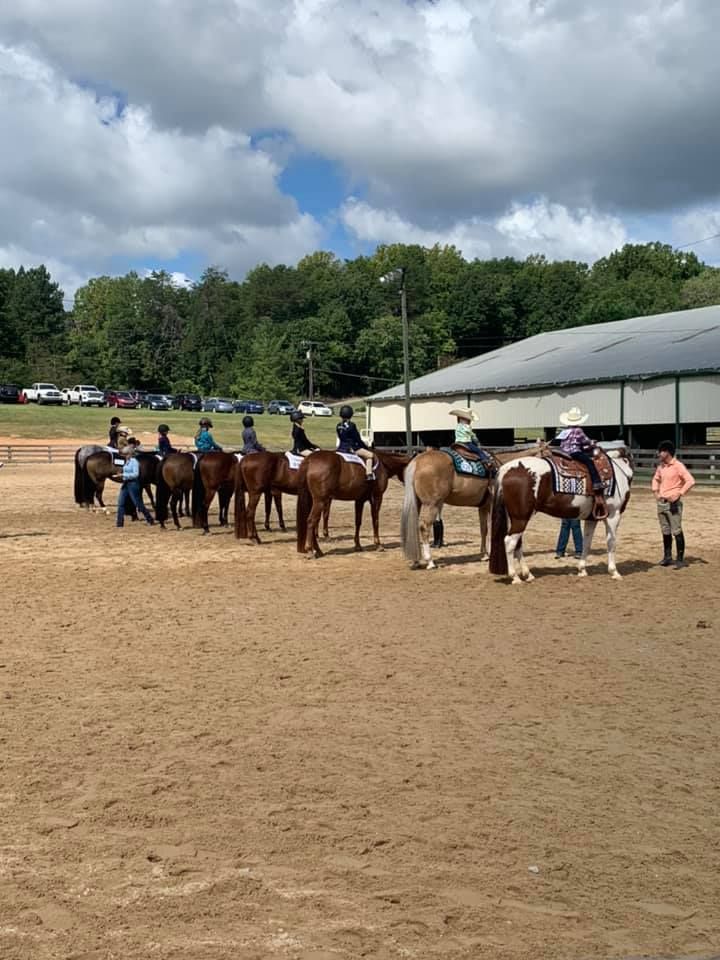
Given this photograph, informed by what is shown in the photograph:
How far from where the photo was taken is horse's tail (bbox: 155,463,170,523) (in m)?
19.8

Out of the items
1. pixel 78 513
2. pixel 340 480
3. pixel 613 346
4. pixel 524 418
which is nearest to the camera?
pixel 340 480

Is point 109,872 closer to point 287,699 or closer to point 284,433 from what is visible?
point 287,699

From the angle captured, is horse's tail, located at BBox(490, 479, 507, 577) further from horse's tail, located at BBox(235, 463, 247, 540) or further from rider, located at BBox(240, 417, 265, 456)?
rider, located at BBox(240, 417, 265, 456)

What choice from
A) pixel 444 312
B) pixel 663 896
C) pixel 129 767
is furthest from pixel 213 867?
pixel 444 312

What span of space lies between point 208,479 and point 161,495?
1.71 m

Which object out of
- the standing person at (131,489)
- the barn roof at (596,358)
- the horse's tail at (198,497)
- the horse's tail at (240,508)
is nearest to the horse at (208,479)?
the horse's tail at (198,497)

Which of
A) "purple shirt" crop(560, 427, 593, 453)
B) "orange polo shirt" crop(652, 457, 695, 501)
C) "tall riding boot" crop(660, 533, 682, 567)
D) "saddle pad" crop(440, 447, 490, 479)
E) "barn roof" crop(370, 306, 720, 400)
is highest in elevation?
"barn roof" crop(370, 306, 720, 400)

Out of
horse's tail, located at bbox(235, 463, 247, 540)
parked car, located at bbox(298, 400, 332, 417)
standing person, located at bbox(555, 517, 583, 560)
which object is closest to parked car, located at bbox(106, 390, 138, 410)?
parked car, located at bbox(298, 400, 332, 417)

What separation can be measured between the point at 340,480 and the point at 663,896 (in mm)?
11785

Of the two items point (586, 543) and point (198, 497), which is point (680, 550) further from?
point (198, 497)

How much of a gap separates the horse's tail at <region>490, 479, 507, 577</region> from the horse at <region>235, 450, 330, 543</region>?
4730 mm

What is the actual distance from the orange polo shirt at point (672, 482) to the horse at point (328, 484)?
432 centimetres

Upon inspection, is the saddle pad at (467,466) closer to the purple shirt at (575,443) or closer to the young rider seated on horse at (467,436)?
the young rider seated on horse at (467,436)

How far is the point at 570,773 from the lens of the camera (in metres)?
5.87
